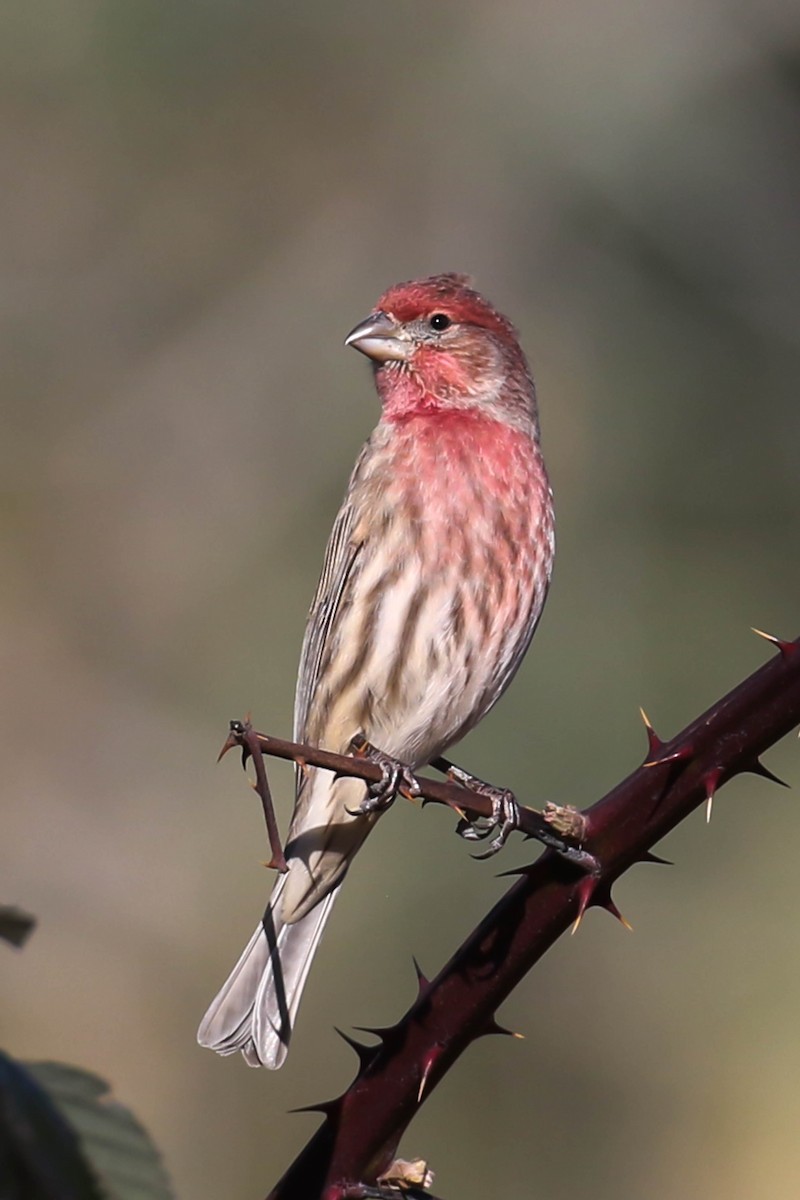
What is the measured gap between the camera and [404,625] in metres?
4.41

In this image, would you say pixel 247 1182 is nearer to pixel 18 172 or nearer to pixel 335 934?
pixel 335 934

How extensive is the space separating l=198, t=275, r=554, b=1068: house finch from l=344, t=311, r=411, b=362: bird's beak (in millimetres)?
402

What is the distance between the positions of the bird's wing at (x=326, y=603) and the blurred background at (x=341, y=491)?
1.65 meters

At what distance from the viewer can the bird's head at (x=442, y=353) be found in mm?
5008

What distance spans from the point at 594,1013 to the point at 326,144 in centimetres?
546

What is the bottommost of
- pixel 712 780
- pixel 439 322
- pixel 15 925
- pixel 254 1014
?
pixel 254 1014

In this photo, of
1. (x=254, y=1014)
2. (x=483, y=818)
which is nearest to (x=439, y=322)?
(x=254, y=1014)

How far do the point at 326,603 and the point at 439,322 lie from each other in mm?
1089

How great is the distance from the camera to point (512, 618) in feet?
14.7

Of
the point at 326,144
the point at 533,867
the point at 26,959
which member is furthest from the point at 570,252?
the point at 533,867

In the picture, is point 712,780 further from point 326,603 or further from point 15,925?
point 326,603

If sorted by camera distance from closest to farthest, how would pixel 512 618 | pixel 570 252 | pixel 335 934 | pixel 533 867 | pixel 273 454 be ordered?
pixel 533 867 → pixel 512 618 → pixel 335 934 → pixel 273 454 → pixel 570 252

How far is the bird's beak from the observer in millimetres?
5051

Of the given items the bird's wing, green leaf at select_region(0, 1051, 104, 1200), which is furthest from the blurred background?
green leaf at select_region(0, 1051, 104, 1200)
